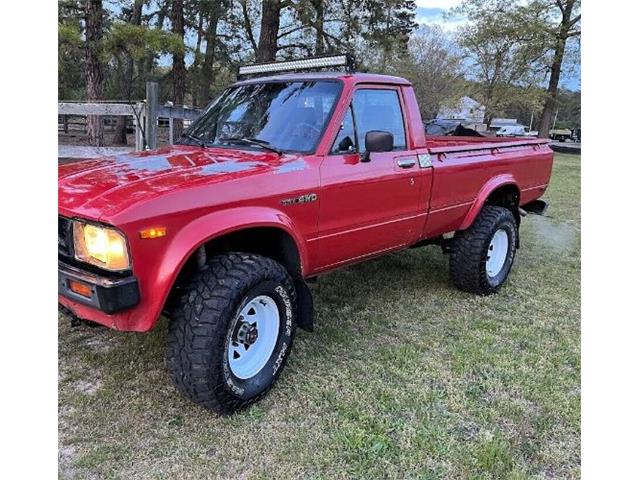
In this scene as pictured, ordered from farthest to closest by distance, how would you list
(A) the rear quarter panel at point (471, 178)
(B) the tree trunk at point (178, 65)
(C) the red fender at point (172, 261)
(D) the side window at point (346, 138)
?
(B) the tree trunk at point (178, 65)
(A) the rear quarter panel at point (471, 178)
(D) the side window at point (346, 138)
(C) the red fender at point (172, 261)

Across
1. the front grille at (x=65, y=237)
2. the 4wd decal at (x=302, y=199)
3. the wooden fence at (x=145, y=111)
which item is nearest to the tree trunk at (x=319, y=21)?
the wooden fence at (x=145, y=111)

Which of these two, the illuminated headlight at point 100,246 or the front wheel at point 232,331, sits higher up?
the illuminated headlight at point 100,246

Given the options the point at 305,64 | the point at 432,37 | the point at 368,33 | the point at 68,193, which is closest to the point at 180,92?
the point at 368,33

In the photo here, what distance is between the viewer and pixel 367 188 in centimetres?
372

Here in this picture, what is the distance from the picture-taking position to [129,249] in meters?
2.47

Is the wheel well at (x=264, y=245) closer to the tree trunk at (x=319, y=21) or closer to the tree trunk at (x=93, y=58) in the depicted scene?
the tree trunk at (x=93, y=58)

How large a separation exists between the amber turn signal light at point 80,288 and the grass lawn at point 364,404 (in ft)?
2.58

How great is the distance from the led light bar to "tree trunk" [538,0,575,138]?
20636 mm

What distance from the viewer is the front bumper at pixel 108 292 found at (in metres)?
2.45

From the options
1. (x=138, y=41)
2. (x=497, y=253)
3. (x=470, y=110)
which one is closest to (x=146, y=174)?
(x=497, y=253)

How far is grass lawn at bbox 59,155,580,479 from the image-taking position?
2.60 m

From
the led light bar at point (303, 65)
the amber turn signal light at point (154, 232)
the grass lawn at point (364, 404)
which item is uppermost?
the led light bar at point (303, 65)

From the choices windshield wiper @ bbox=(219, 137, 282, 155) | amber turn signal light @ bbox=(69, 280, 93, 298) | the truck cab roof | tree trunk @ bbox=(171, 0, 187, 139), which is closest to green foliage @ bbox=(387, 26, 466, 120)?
tree trunk @ bbox=(171, 0, 187, 139)

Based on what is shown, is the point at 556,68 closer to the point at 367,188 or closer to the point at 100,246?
the point at 367,188
